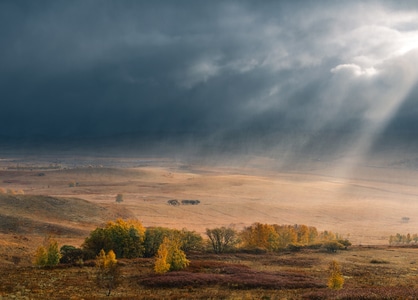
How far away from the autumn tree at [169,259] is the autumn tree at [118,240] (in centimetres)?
1641

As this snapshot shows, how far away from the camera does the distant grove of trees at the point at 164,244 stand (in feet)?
195

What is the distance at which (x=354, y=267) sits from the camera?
2753 inches

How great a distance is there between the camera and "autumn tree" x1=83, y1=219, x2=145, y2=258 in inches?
2790

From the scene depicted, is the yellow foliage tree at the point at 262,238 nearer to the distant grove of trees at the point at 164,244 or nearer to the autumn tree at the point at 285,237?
the distant grove of trees at the point at 164,244

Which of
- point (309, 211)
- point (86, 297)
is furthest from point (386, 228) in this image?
point (86, 297)

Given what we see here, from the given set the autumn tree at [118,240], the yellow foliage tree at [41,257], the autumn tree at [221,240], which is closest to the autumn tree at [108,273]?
the yellow foliage tree at [41,257]

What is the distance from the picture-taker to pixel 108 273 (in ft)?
163

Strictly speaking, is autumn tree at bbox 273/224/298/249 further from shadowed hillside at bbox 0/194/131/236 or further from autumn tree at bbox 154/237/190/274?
shadowed hillside at bbox 0/194/131/236

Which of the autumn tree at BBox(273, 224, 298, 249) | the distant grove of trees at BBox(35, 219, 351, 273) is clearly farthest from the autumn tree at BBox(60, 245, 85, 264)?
the autumn tree at BBox(273, 224, 298, 249)

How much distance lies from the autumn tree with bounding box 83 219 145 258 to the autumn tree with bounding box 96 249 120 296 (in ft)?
56.0

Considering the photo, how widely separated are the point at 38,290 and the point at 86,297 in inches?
257

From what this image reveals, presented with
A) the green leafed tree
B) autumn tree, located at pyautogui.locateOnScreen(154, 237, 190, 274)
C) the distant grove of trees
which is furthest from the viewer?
the green leafed tree

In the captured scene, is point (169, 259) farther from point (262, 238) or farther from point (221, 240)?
point (262, 238)

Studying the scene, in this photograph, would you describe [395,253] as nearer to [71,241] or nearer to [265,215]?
[71,241]
